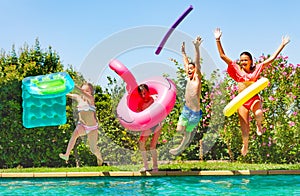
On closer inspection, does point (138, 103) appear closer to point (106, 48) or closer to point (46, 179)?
point (106, 48)

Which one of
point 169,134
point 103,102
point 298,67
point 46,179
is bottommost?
point 46,179

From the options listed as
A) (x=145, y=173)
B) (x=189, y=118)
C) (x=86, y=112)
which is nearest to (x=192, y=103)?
(x=189, y=118)

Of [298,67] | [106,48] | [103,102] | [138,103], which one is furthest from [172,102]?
[298,67]

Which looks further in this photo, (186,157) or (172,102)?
(186,157)

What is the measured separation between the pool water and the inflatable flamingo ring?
955mm

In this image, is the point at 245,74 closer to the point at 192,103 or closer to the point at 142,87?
the point at 192,103

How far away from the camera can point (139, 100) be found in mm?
8219

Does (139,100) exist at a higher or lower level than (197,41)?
lower

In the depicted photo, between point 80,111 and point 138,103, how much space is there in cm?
100

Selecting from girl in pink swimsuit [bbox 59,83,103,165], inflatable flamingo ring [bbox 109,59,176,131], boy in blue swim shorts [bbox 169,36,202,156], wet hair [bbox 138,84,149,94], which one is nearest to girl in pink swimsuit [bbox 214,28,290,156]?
→ boy in blue swim shorts [bbox 169,36,202,156]

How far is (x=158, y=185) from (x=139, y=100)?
1.65 meters

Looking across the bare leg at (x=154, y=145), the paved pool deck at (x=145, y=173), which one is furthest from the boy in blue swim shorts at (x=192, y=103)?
the paved pool deck at (x=145, y=173)

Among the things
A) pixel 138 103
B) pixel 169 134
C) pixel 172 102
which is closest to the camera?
pixel 172 102

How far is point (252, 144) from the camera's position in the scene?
33.0 ft
